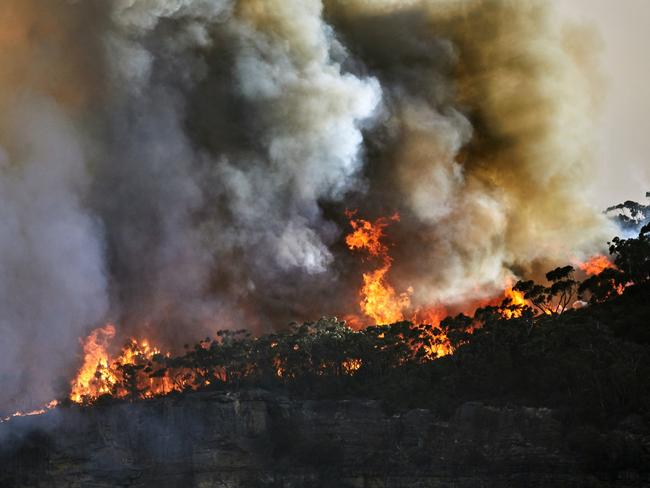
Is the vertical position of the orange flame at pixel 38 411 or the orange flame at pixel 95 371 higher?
the orange flame at pixel 95 371

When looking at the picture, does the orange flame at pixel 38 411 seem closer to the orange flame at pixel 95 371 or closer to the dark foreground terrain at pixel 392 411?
the dark foreground terrain at pixel 392 411

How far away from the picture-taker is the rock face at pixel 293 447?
125m

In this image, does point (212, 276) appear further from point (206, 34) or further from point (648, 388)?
point (648, 388)

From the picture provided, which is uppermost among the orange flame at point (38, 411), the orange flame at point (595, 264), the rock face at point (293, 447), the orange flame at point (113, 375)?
the orange flame at point (595, 264)

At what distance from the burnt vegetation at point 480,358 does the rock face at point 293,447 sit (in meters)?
3.28

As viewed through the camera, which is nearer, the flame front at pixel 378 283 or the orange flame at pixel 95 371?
the orange flame at pixel 95 371

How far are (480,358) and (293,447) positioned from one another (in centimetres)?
2356

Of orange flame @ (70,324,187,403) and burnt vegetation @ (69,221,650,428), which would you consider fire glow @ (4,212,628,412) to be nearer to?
orange flame @ (70,324,187,403)

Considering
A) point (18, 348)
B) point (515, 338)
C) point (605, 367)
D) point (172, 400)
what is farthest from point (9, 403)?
point (605, 367)

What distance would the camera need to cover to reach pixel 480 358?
13988 cm

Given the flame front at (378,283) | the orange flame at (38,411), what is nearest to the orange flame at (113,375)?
the orange flame at (38,411)

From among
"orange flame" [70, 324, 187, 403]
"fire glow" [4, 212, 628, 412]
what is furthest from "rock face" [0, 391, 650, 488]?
"fire glow" [4, 212, 628, 412]

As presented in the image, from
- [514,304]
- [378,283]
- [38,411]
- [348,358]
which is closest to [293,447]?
[348,358]

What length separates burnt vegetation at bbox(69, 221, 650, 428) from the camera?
12825 centimetres
